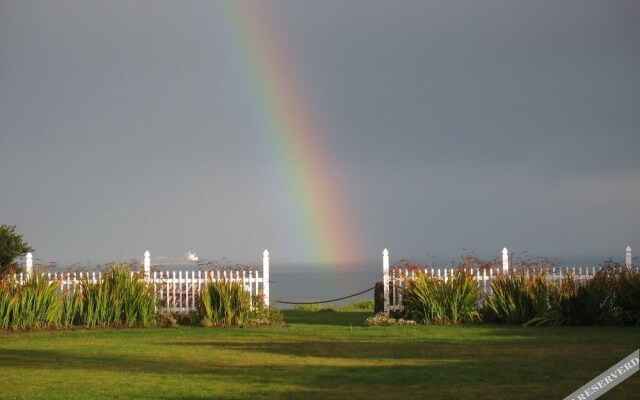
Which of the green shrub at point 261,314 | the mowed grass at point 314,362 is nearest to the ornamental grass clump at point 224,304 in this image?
the green shrub at point 261,314

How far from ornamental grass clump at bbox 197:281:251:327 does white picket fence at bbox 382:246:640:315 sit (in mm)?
3575

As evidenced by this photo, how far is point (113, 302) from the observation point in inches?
761

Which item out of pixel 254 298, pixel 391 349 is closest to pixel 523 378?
pixel 391 349

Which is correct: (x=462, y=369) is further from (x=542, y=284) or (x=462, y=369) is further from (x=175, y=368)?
(x=542, y=284)

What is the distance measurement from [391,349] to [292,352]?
1717 mm

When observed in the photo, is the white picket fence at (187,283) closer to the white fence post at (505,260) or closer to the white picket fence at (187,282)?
the white picket fence at (187,282)

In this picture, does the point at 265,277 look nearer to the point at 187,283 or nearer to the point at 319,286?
the point at 187,283

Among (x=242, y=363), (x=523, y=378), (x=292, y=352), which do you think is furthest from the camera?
(x=292, y=352)

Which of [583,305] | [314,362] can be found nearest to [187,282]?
[314,362]

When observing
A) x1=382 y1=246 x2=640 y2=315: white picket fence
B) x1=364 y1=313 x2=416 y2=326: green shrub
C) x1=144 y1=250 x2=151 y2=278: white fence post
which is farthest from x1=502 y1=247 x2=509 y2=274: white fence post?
x1=144 y1=250 x2=151 y2=278: white fence post

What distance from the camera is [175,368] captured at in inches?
481

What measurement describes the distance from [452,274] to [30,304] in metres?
9.76

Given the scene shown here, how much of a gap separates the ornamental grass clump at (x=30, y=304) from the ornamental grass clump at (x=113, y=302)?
0.36 meters

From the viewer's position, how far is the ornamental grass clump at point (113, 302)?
1922 centimetres
